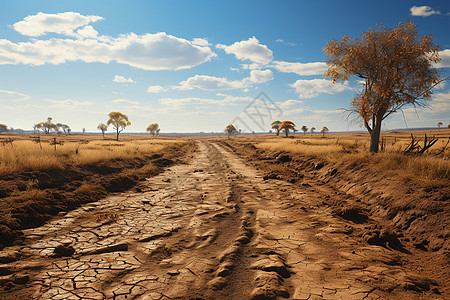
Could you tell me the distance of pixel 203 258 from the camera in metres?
3.86

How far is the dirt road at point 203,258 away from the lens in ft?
9.87

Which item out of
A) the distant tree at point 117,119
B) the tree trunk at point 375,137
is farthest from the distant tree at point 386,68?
the distant tree at point 117,119

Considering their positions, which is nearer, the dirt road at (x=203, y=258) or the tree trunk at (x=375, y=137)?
the dirt road at (x=203, y=258)

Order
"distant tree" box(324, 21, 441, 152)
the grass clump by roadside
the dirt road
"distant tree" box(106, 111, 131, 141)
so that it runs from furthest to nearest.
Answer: "distant tree" box(106, 111, 131, 141)
"distant tree" box(324, 21, 441, 152)
the grass clump by roadside
the dirt road

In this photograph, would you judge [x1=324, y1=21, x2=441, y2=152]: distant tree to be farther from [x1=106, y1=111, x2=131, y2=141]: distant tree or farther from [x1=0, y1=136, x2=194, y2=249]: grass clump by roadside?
[x1=106, y1=111, x2=131, y2=141]: distant tree

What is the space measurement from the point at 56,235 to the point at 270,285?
15.2 ft

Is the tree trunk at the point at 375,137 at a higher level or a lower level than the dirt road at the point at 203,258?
higher

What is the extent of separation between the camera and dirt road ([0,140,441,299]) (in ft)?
9.87

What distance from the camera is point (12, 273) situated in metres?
3.30

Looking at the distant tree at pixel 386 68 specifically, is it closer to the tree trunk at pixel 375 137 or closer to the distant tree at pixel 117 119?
the tree trunk at pixel 375 137

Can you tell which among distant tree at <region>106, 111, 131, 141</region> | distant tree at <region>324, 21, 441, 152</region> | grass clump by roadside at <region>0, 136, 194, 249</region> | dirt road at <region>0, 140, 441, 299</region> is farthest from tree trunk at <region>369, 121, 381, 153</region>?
distant tree at <region>106, 111, 131, 141</region>

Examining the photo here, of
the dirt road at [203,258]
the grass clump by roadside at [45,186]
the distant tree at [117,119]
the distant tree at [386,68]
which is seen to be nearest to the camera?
the dirt road at [203,258]

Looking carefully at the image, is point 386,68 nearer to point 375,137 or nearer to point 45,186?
point 375,137

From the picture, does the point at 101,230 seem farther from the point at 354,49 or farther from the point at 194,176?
the point at 354,49
